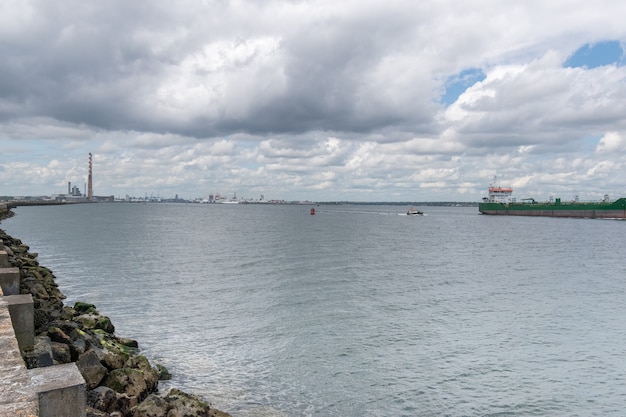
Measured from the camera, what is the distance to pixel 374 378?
612 inches

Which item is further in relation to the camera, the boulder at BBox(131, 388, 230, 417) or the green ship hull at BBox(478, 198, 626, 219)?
the green ship hull at BBox(478, 198, 626, 219)

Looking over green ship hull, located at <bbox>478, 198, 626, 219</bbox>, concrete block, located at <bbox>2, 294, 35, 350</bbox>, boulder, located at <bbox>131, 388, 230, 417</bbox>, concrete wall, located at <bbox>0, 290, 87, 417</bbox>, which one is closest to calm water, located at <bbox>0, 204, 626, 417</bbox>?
boulder, located at <bbox>131, 388, 230, 417</bbox>

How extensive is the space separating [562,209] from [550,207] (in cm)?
410

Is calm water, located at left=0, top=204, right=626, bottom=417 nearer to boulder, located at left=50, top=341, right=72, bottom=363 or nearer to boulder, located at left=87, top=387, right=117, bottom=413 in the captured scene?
boulder, located at left=87, top=387, right=117, bottom=413

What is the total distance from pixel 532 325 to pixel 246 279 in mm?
20029

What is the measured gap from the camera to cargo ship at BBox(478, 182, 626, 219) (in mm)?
149125

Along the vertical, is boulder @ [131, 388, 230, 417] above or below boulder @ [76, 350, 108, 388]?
below

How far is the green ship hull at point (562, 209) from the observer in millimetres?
148250

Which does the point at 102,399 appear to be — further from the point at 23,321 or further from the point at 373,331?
the point at 373,331

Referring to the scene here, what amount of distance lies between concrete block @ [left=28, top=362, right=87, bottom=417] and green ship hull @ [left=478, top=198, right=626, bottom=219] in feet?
566

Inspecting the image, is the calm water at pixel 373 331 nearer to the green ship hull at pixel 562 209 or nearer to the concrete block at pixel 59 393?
the concrete block at pixel 59 393

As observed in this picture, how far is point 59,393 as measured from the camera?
646 cm

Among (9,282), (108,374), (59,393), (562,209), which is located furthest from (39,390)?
(562,209)

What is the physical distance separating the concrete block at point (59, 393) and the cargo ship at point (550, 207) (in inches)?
6795
